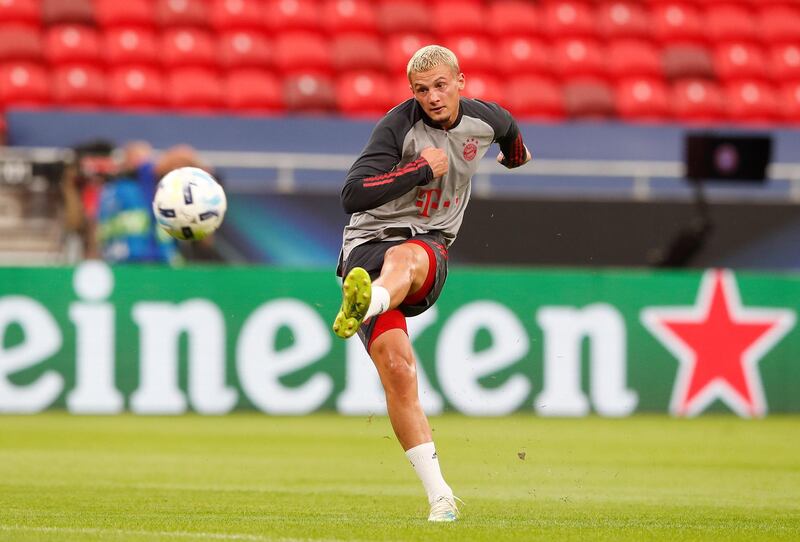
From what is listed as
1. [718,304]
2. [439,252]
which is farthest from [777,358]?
[439,252]

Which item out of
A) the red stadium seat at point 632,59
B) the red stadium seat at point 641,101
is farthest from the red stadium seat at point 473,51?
the red stadium seat at point 641,101

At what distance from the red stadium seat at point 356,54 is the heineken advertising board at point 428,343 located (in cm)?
505

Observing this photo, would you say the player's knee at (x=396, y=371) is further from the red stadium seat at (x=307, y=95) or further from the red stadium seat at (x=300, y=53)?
the red stadium seat at (x=300, y=53)

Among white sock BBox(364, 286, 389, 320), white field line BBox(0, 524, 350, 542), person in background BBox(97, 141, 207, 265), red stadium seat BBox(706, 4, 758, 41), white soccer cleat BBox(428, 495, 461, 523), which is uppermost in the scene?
red stadium seat BBox(706, 4, 758, 41)

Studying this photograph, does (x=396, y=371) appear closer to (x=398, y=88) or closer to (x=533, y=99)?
(x=398, y=88)

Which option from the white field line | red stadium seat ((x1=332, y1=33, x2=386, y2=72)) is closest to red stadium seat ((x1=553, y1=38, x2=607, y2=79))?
red stadium seat ((x1=332, y1=33, x2=386, y2=72))

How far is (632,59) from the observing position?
18.8 meters

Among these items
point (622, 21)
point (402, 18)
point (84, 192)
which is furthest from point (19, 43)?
point (622, 21)

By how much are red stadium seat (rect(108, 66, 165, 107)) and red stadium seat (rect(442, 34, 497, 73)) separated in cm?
378

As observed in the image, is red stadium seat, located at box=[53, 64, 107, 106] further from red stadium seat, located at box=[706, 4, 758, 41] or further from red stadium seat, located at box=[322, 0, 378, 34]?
red stadium seat, located at box=[706, 4, 758, 41]

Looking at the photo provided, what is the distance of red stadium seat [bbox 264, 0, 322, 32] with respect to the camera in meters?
18.1

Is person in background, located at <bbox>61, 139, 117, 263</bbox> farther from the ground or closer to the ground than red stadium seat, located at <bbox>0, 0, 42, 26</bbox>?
closer to the ground

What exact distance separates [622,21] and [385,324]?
1379cm

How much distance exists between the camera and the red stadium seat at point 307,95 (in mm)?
17281
